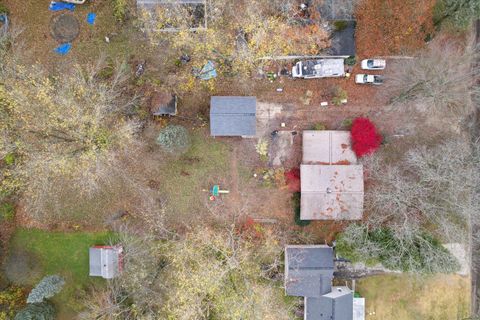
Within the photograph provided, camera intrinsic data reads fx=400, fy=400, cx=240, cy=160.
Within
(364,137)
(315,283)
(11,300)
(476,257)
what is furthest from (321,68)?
(11,300)

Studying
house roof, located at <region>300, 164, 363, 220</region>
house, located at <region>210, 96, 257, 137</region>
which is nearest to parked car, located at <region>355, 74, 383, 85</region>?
house roof, located at <region>300, 164, 363, 220</region>

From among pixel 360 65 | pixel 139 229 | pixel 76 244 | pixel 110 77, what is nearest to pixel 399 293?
pixel 360 65

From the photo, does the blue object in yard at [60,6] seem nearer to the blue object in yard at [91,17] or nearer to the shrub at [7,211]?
the blue object in yard at [91,17]

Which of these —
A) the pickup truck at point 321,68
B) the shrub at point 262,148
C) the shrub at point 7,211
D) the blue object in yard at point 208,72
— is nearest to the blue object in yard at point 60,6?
the blue object in yard at point 208,72

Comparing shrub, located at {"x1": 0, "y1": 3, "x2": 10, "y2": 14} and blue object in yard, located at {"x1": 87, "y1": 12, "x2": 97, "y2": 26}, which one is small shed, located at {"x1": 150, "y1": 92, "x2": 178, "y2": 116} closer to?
blue object in yard, located at {"x1": 87, "y1": 12, "x2": 97, "y2": 26}

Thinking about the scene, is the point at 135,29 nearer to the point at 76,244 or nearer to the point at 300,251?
the point at 76,244

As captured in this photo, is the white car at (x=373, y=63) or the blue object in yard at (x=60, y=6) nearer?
the white car at (x=373, y=63)
